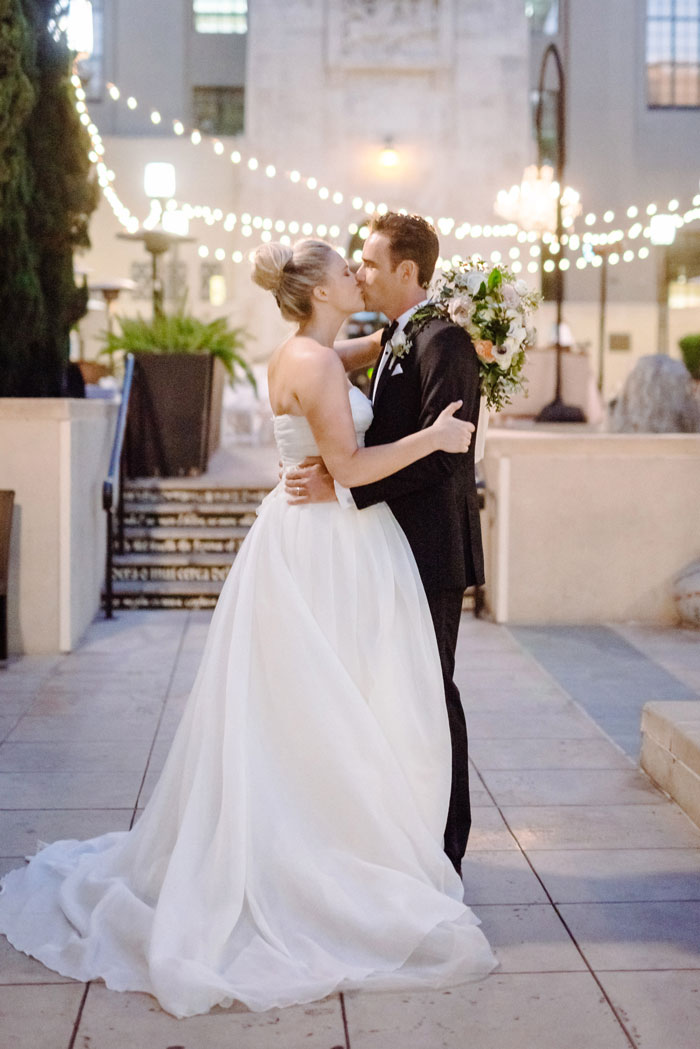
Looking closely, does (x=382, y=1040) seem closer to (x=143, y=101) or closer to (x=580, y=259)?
(x=580, y=259)

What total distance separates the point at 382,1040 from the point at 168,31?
26719 mm

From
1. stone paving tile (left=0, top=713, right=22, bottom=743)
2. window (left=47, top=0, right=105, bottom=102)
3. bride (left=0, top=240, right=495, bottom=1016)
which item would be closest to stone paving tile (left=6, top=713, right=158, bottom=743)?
stone paving tile (left=0, top=713, right=22, bottom=743)

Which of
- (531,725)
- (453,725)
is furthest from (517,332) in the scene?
(531,725)

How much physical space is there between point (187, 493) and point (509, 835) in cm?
621

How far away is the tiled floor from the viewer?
2809 mm

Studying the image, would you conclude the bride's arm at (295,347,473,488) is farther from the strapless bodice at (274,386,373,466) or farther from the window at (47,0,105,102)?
the window at (47,0,105,102)

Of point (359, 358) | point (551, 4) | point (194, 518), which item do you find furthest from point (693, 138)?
point (359, 358)

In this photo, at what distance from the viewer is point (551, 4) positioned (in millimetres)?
27453

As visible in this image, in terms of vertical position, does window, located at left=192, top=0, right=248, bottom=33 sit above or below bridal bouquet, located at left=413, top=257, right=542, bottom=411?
above

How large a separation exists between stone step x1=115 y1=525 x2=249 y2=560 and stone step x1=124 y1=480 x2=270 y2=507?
46 cm

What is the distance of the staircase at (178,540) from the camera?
8.74 metres

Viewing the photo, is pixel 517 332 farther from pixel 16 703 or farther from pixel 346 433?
pixel 16 703

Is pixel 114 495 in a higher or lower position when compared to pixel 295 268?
lower

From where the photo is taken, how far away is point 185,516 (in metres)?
9.62
